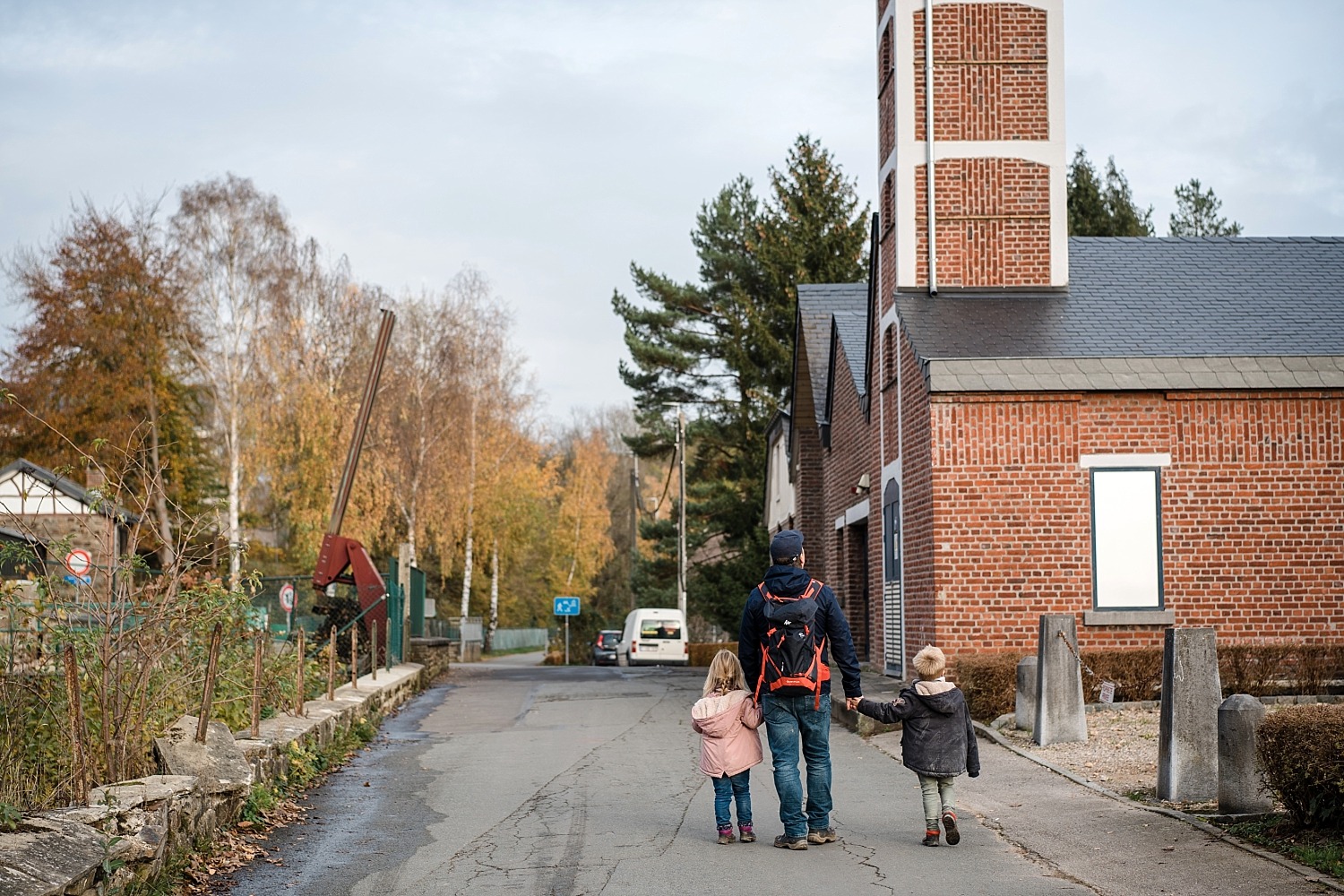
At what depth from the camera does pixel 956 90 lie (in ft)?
63.4

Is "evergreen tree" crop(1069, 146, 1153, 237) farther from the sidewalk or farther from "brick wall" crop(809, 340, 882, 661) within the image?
the sidewalk

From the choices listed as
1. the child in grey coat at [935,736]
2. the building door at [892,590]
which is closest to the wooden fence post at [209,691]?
the child in grey coat at [935,736]

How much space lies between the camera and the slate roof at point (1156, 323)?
16547mm

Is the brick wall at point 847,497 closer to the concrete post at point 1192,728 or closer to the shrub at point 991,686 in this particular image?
the shrub at point 991,686

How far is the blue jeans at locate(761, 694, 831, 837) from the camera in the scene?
313 inches

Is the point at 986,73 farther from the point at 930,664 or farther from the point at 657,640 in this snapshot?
the point at 657,640

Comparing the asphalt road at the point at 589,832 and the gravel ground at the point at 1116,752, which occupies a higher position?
the gravel ground at the point at 1116,752

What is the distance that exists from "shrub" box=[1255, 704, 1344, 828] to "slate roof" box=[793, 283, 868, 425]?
64.3 feet

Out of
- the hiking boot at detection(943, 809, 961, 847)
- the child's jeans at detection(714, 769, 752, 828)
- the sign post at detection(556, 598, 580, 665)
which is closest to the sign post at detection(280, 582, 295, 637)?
the child's jeans at detection(714, 769, 752, 828)

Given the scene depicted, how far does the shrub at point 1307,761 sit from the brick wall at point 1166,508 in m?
8.98

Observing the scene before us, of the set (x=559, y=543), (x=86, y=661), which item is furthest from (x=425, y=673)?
(x=559, y=543)

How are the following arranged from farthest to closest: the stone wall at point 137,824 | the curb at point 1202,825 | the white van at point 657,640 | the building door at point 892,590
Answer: the white van at point 657,640 < the building door at point 892,590 < the curb at point 1202,825 < the stone wall at point 137,824

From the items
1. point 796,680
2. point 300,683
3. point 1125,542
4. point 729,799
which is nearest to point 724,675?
point 796,680

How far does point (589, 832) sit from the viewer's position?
8656 mm
